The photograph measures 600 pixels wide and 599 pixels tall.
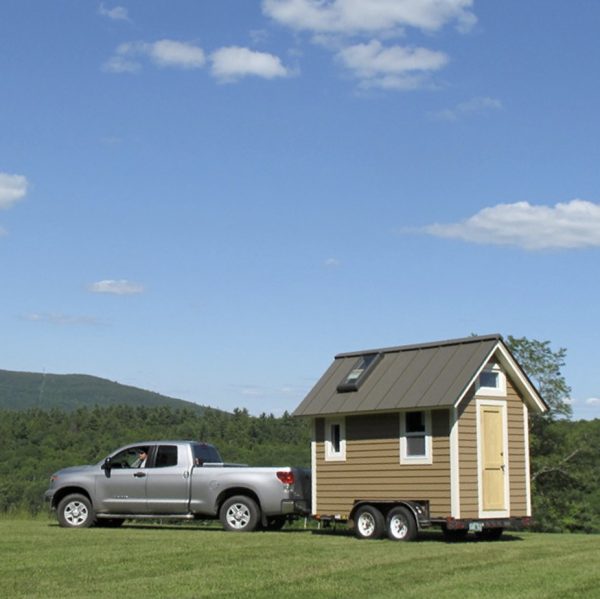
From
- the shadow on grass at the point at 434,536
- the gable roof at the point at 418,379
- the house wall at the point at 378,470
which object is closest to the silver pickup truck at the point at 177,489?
the house wall at the point at 378,470

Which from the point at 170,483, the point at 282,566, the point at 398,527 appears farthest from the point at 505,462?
the point at 282,566

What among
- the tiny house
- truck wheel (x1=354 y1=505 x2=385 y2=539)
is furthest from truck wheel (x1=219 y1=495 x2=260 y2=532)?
truck wheel (x1=354 y1=505 x2=385 y2=539)

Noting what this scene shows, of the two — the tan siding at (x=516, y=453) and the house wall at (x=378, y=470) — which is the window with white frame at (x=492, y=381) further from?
the house wall at (x=378, y=470)

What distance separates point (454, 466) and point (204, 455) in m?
5.53

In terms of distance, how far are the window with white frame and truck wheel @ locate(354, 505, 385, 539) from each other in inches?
125

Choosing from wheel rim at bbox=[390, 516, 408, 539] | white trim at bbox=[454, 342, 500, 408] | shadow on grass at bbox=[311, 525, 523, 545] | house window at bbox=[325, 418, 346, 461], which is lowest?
shadow on grass at bbox=[311, 525, 523, 545]

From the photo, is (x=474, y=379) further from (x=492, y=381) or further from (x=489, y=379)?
(x=492, y=381)

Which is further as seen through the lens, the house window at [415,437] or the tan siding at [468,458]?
the house window at [415,437]

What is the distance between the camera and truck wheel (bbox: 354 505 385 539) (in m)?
22.8

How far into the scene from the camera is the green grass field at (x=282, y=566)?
13773 millimetres

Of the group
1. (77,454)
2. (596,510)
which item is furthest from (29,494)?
(596,510)

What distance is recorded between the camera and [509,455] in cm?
2370

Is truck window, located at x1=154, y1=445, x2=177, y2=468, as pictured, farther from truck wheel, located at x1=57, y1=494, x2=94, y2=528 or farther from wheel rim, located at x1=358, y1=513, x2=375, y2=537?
wheel rim, located at x1=358, y1=513, x2=375, y2=537

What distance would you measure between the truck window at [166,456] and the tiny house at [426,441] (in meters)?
2.78
